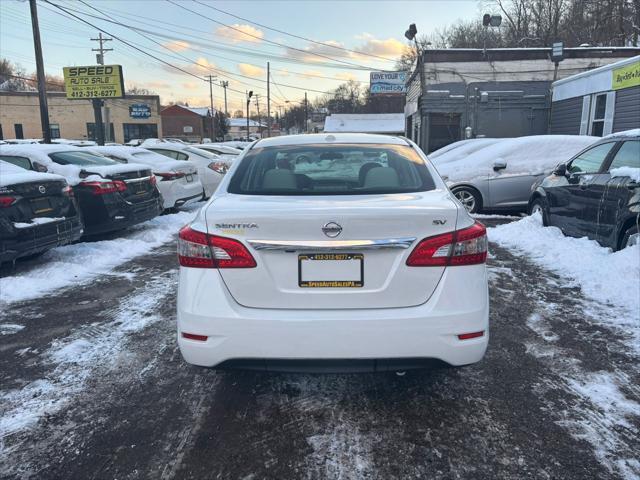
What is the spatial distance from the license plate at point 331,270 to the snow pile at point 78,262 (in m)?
4.03

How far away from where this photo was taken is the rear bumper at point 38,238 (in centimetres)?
541

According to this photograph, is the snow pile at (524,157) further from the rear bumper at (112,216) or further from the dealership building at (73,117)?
the dealership building at (73,117)

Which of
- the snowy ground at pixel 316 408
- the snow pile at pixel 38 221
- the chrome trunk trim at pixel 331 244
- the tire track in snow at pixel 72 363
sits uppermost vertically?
the chrome trunk trim at pixel 331 244

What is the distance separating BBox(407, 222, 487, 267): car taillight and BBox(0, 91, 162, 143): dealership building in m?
52.4

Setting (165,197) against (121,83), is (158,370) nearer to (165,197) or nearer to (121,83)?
(165,197)

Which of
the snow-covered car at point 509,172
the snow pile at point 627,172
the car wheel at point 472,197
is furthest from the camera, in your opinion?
the car wheel at point 472,197

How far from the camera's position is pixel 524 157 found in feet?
33.3

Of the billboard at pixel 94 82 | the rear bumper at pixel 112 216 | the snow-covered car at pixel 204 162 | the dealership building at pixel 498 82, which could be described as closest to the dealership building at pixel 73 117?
the billboard at pixel 94 82

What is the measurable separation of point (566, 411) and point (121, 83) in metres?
27.7

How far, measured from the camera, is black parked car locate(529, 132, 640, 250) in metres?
5.39

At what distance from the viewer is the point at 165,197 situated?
10.1 meters

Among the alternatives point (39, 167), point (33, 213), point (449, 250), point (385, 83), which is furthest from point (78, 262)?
point (385, 83)

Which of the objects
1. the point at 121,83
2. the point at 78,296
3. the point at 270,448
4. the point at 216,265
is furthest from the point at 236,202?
the point at 121,83

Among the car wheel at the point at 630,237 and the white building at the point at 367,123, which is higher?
the white building at the point at 367,123
